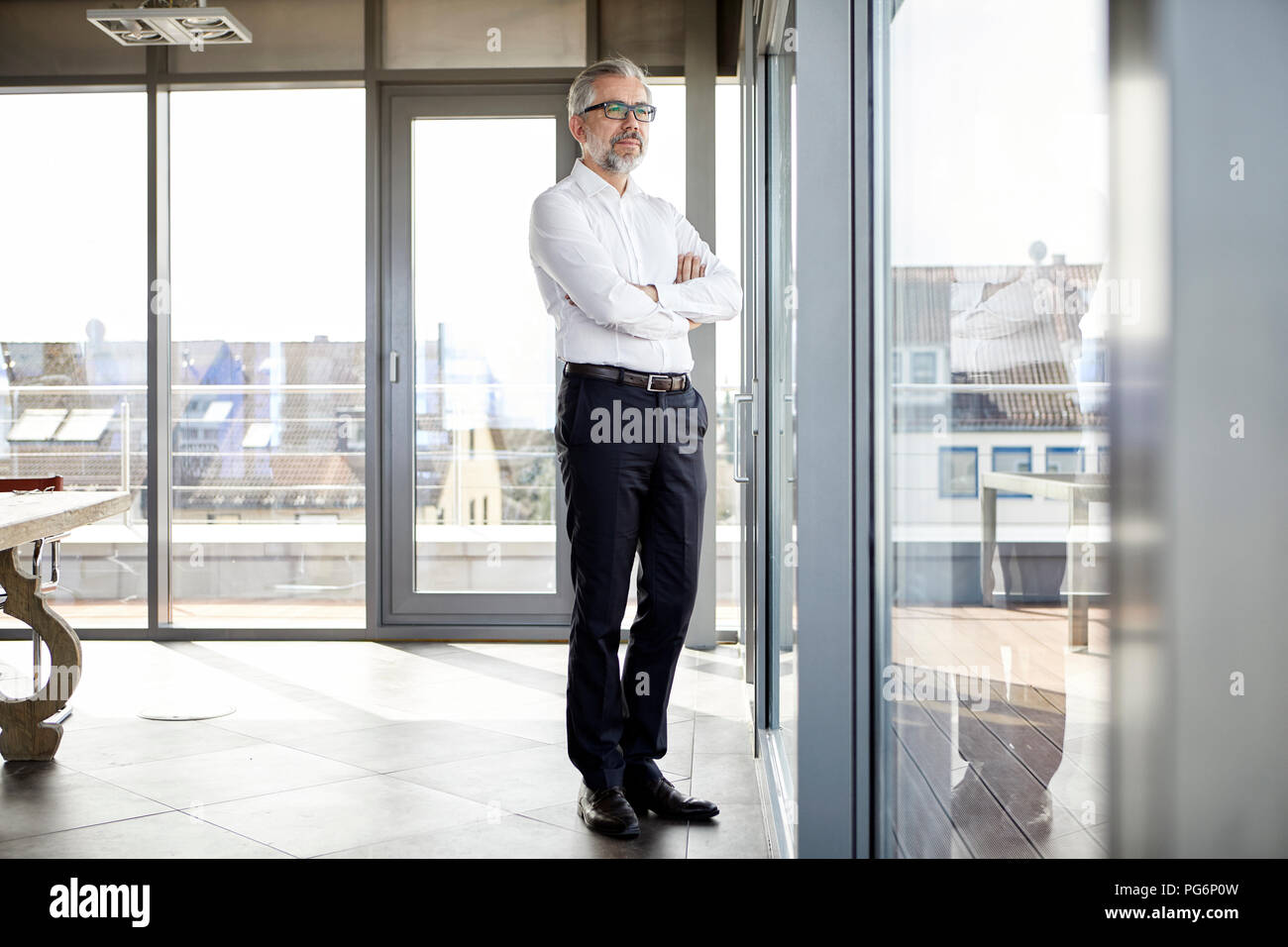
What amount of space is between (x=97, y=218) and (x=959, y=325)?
170 inches

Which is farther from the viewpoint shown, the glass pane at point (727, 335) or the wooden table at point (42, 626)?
the glass pane at point (727, 335)

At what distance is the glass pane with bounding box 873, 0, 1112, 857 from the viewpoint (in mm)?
865

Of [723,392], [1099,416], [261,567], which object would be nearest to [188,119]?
[261,567]

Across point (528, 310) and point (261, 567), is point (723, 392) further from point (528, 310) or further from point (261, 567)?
point (261, 567)

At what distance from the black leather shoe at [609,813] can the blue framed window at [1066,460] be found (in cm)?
139

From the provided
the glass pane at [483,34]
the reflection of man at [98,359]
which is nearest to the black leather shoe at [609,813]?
the glass pane at [483,34]

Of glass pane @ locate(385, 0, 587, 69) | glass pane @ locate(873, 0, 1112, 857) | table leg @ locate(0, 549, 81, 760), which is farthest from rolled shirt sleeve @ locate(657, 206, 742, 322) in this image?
glass pane @ locate(385, 0, 587, 69)

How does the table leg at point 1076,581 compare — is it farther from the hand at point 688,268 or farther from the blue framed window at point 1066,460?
the hand at point 688,268

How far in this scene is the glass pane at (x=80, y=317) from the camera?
436 cm

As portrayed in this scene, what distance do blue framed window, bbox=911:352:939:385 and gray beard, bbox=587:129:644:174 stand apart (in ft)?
3.78

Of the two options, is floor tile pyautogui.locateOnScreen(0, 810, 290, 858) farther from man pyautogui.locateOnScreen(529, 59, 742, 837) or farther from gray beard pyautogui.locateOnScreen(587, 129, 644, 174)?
gray beard pyautogui.locateOnScreen(587, 129, 644, 174)

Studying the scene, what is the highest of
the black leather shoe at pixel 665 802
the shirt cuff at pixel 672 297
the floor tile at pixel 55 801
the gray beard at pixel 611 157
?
the gray beard at pixel 611 157

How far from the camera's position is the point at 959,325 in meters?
1.12
